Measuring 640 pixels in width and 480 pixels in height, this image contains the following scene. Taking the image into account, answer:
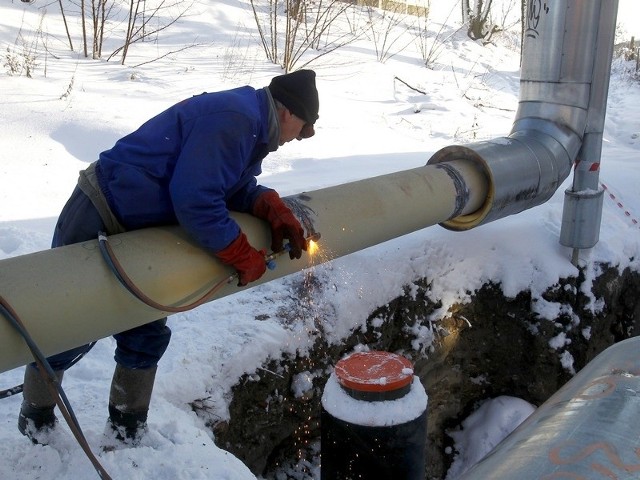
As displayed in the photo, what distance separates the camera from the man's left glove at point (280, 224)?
7.79ft

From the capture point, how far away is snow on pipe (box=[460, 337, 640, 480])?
149 cm

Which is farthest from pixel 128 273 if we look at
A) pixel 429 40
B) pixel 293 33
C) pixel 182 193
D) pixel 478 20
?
pixel 478 20

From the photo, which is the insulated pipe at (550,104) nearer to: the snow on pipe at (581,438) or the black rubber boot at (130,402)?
the snow on pipe at (581,438)

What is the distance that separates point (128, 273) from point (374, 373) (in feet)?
3.61

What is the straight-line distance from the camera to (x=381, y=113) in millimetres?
7945

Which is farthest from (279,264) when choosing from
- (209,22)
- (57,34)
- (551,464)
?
(209,22)

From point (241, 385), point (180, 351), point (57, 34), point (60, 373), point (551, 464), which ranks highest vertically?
point (57, 34)

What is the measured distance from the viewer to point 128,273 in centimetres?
203

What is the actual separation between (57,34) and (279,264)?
6964 mm

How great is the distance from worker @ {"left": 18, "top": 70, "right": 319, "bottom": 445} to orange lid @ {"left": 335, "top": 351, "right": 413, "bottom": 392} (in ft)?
1.86

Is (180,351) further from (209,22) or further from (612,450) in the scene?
(209,22)

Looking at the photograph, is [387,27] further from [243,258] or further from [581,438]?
[581,438]

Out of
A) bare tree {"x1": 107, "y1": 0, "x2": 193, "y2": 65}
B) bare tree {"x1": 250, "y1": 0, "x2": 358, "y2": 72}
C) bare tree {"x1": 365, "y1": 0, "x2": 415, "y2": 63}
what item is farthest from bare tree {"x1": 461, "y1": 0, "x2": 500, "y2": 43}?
bare tree {"x1": 107, "y1": 0, "x2": 193, "y2": 65}

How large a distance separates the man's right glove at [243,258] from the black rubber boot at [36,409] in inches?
32.3
